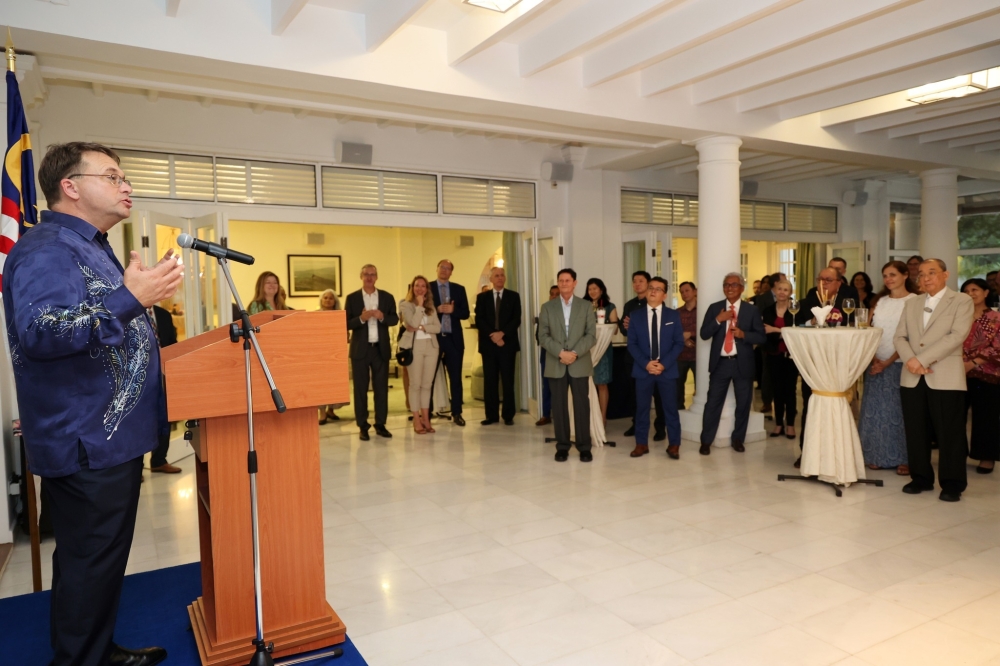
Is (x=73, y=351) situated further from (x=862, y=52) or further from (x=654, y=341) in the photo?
(x=862, y=52)

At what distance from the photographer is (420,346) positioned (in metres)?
7.49

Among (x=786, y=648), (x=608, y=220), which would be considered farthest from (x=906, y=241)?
(x=786, y=648)

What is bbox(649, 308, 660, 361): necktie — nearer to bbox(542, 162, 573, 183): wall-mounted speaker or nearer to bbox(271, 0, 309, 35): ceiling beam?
bbox(542, 162, 573, 183): wall-mounted speaker

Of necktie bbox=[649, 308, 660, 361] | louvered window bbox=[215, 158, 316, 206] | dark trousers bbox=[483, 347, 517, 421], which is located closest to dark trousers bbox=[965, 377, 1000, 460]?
necktie bbox=[649, 308, 660, 361]

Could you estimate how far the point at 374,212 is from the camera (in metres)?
7.65

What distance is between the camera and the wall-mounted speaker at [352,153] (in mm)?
7327

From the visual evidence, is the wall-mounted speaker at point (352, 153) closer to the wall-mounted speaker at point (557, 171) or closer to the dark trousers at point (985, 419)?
the wall-mounted speaker at point (557, 171)

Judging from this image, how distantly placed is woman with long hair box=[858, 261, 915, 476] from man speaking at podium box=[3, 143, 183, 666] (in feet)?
16.4

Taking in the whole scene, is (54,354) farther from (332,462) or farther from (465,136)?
Result: (465,136)

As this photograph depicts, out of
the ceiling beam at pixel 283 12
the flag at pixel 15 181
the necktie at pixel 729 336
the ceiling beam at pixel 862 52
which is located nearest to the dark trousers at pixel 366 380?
the necktie at pixel 729 336

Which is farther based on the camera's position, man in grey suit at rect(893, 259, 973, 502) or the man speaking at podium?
man in grey suit at rect(893, 259, 973, 502)

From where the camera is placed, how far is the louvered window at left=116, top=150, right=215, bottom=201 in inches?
252

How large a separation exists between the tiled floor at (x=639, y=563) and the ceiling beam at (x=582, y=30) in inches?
125

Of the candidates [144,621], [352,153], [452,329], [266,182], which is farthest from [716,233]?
[144,621]
